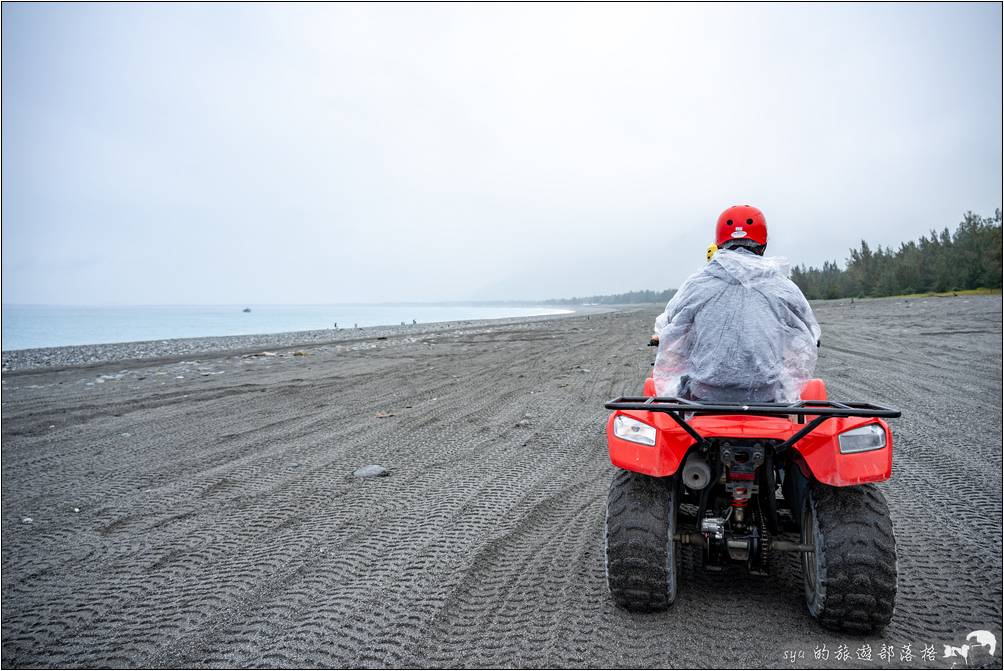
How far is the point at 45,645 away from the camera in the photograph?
2605 millimetres

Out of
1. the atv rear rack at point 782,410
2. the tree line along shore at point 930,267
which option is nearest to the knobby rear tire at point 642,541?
the atv rear rack at point 782,410

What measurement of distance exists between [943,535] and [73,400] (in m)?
12.2

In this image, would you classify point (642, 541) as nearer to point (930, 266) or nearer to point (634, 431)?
point (634, 431)

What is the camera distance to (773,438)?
2219 millimetres

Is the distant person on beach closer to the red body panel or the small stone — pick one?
the red body panel

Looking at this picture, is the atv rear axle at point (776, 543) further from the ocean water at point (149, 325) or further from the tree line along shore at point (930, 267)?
the tree line along shore at point (930, 267)

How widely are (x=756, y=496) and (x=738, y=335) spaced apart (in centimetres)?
76

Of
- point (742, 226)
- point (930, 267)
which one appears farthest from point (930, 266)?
point (742, 226)

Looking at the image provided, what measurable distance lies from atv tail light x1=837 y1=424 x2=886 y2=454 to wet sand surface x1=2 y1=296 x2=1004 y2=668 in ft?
3.00

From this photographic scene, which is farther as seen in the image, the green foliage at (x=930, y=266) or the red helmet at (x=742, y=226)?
the green foliage at (x=930, y=266)

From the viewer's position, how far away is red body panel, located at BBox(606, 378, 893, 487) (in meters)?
2.23

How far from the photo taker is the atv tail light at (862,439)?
7.40ft

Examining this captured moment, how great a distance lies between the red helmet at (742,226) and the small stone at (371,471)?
3637mm

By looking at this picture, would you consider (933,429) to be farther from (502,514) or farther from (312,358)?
(312,358)
